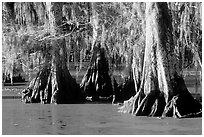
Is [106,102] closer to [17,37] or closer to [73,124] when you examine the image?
[17,37]

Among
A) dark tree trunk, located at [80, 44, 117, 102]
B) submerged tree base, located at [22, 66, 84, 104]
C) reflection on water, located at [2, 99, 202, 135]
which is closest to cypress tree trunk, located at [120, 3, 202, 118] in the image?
reflection on water, located at [2, 99, 202, 135]

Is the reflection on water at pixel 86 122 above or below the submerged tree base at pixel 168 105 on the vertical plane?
below

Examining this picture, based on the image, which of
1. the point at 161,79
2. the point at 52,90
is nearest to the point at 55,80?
the point at 52,90

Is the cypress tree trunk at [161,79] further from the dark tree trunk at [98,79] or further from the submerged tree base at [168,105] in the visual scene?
the dark tree trunk at [98,79]

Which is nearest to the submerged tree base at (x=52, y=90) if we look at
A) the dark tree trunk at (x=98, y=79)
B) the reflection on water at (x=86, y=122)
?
the dark tree trunk at (x=98, y=79)

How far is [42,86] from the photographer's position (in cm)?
1630

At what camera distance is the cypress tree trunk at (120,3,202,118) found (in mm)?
11766

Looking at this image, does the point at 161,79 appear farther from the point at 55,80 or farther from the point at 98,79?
→ the point at 98,79

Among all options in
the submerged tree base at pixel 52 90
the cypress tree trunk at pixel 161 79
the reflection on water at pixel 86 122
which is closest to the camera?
the reflection on water at pixel 86 122

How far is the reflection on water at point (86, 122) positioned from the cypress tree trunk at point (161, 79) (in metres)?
0.36

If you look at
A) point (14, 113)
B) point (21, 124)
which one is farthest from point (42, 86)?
point (21, 124)

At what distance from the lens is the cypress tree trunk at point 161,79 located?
38.6 ft

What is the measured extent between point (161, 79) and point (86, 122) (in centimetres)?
186

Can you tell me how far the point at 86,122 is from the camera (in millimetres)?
11578
